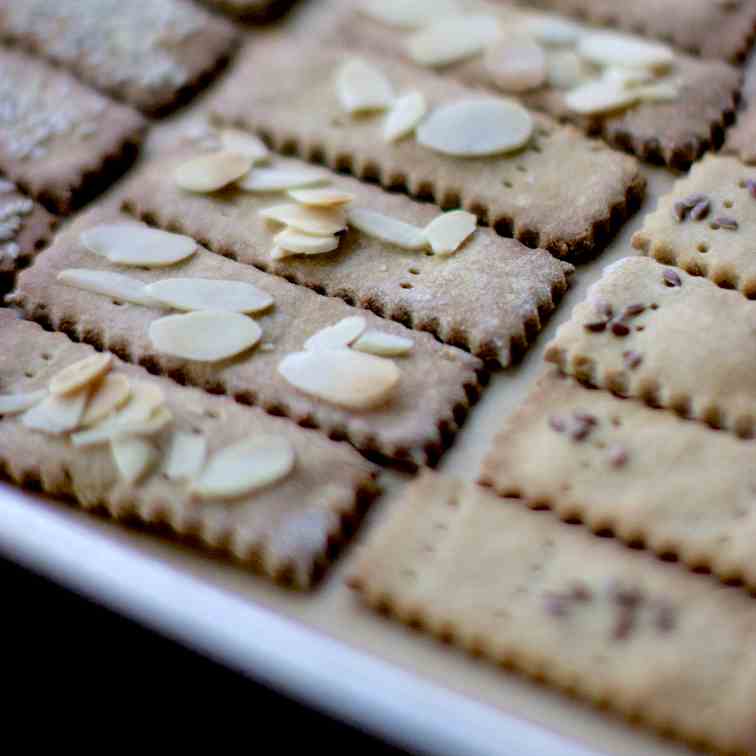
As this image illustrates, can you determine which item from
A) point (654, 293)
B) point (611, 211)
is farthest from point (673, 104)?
point (654, 293)

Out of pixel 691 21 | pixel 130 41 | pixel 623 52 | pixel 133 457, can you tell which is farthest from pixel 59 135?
pixel 691 21

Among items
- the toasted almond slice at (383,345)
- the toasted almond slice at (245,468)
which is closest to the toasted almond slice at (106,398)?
the toasted almond slice at (245,468)

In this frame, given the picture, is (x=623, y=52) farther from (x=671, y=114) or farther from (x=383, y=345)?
(x=383, y=345)

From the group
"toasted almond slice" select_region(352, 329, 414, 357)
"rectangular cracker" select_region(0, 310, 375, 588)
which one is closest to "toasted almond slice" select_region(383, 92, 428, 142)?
"toasted almond slice" select_region(352, 329, 414, 357)

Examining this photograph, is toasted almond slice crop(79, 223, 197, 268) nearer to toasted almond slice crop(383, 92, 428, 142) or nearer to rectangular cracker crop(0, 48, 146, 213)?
rectangular cracker crop(0, 48, 146, 213)

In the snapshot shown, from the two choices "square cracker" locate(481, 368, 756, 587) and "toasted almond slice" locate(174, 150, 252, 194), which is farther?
"toasted almond slice" locate(174, 150, 252, 194)

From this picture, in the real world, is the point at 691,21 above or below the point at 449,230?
above

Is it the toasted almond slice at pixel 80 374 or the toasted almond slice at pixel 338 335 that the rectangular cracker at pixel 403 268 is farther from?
the toasted almond slice at pixel 80 374
